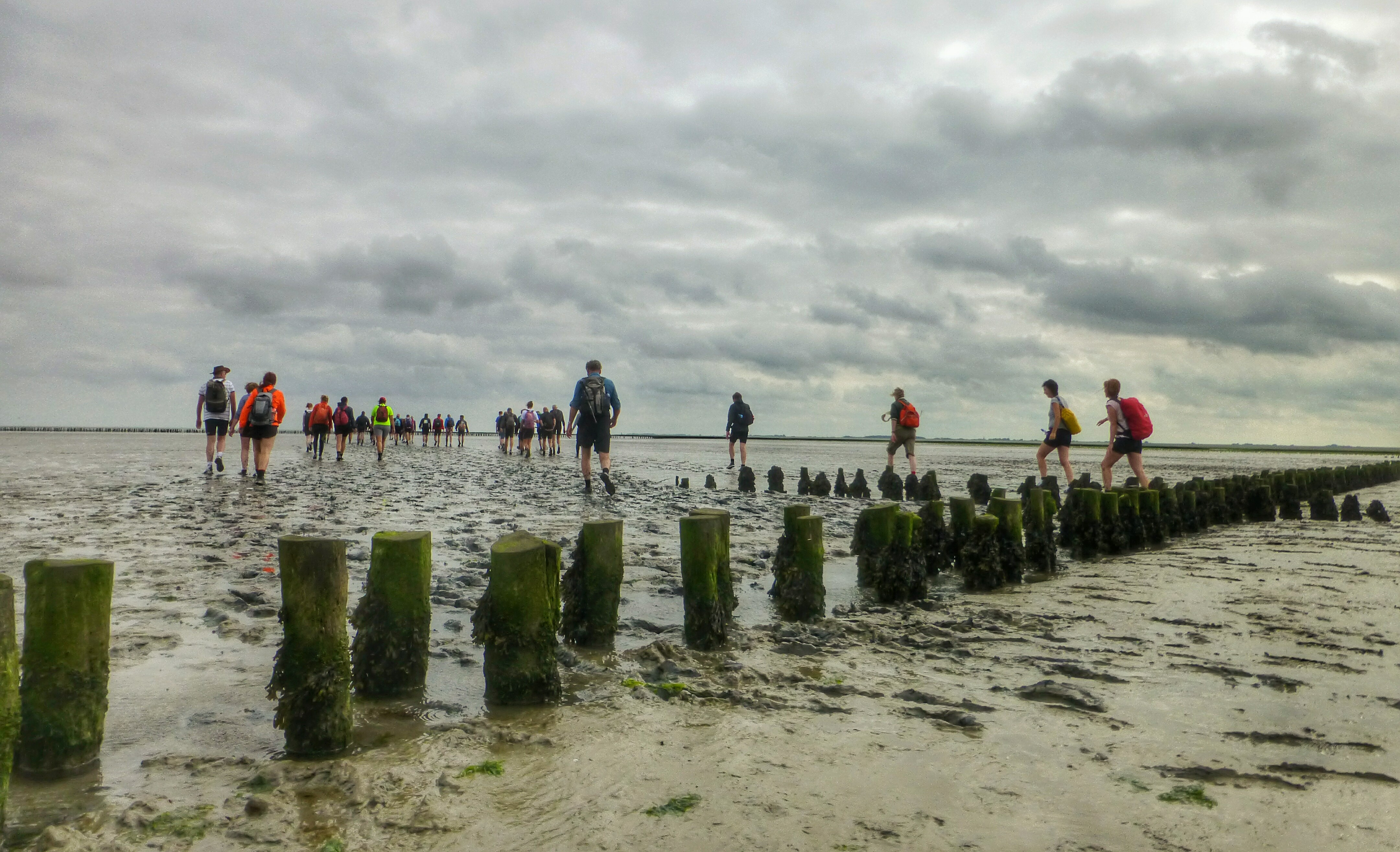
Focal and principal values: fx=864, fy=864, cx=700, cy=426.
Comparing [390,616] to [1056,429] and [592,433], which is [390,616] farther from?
[1056,429]

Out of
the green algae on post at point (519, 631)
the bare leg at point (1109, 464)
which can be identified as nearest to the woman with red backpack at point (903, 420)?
the bare leg at point (1109, 464)

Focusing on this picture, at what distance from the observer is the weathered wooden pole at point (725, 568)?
6121 millimetres

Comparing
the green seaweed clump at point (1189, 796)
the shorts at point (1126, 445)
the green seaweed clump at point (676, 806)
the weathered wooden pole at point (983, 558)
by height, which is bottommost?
the green seaweed clump at point (676, 806)

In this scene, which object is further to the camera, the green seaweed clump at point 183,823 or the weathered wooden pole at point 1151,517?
the weathered wooden pole at point 1151,517

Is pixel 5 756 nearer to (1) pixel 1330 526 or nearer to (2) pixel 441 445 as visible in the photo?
(1) pixel 1330 526

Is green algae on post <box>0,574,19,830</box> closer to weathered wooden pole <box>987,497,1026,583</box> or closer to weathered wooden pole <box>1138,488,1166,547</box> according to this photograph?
weathered wooden pole <box>987,497,1026,583</box>

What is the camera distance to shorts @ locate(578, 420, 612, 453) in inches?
605

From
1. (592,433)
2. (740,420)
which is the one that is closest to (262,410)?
(592,433)

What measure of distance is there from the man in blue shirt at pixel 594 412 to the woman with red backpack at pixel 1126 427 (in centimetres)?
850

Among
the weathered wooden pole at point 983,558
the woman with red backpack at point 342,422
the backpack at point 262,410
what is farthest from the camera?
the woman with red backpack at point 342,422

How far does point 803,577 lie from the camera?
6902 millimetres

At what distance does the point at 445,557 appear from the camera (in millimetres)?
8906

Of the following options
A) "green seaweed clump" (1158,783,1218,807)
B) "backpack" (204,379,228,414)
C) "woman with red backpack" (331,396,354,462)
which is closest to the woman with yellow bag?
"green seaweed clump" (1158,783,1218,807)

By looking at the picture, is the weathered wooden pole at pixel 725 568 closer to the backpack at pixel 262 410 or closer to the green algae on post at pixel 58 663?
the green algae on post at pixel 58 663
